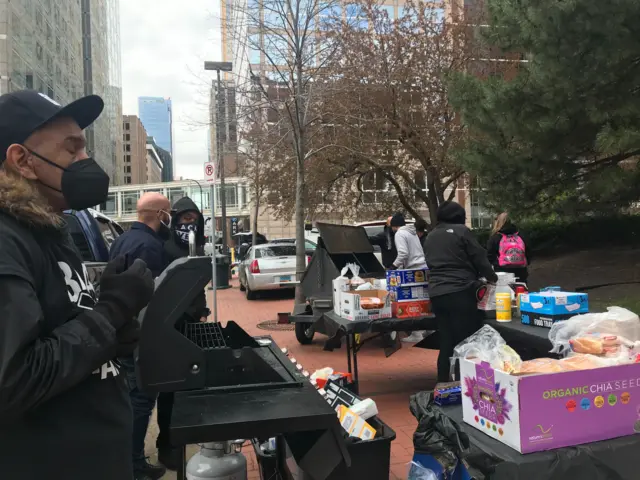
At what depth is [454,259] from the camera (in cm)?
448

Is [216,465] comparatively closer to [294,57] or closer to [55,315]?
[55,315]

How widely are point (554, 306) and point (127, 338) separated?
2.86m

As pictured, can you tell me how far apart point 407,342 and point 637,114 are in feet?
14.8

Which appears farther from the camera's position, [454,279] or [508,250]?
[508,250]

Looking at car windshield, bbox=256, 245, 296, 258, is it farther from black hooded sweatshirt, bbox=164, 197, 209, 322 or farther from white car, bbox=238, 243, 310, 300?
black hooded sweatshirt, bbox=164, 197, 209, 322

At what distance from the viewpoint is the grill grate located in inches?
95.1

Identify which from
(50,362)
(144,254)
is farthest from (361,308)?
(50,362)

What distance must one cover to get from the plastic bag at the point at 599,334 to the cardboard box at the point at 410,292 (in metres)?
1.83

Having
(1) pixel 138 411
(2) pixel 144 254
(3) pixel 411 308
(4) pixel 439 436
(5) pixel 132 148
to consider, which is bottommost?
(1) pixel 138 411

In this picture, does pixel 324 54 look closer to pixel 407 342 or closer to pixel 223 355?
pixel 407 342

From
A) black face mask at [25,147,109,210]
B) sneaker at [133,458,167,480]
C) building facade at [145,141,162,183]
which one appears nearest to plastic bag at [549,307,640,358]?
black face mask at [25,147,109,210]

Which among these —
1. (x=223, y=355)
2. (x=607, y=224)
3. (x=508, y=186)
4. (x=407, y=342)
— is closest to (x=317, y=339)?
(x=407, y=342)

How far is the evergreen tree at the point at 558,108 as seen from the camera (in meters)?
6.67

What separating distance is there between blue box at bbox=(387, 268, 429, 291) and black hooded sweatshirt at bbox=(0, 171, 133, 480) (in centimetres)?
340
